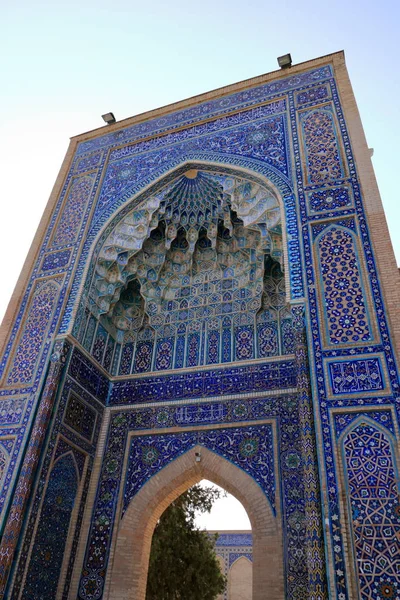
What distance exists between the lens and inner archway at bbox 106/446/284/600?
4.30 m

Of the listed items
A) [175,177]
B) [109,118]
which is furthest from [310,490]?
[109,118]

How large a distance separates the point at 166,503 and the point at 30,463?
5.03 feet

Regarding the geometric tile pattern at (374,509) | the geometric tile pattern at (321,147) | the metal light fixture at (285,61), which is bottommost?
the geometric tile pattern at (374,509)

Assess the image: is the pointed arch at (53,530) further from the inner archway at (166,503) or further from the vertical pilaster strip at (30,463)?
the inner archway at (166,503)

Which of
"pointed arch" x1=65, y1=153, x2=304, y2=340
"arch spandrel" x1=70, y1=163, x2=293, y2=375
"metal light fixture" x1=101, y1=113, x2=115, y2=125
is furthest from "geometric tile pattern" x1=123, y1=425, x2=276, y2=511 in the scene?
→ "metal light fixture" x1=101, y1=113, x2=115, y2=125

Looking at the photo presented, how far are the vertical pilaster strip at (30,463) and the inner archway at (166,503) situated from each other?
1.09 meters

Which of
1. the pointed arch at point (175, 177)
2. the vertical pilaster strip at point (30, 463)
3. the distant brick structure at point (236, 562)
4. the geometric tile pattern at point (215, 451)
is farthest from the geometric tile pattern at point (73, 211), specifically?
the distant brick structure at point (236, 562)

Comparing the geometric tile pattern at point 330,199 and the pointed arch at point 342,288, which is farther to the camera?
the geometric tile pattern at point 330,199

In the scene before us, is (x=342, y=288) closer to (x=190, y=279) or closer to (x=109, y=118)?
(x=190, y=279)

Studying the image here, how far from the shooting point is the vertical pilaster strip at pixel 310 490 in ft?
10.6

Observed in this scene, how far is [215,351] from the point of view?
19.4 ft

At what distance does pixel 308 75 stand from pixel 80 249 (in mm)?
3750

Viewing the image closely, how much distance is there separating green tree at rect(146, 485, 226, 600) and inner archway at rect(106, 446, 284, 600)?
80.0 inches

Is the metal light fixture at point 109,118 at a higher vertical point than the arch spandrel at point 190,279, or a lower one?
higher
